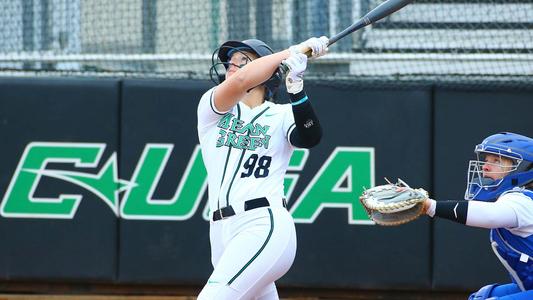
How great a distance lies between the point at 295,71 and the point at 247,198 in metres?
0.60

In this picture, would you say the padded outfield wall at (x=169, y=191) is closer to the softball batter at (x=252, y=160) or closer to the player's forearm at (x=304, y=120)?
the softball batter at (x=252, y=160)

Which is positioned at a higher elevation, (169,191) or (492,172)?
(492,172)

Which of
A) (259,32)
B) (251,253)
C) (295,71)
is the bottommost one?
(251,253)

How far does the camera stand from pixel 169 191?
6863 mm

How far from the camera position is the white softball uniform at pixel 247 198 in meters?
4.12

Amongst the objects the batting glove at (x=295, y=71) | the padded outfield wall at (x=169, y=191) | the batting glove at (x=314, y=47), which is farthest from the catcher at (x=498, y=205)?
the padded outfield wall at (x=169, y=191)

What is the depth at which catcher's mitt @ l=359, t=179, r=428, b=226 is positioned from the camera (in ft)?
12.8

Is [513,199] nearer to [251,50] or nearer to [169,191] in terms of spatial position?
[251,50]

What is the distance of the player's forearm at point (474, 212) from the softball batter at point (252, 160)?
0.64m

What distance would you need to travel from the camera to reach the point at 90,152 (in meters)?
6.86

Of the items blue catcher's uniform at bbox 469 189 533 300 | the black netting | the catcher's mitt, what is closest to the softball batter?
the catcher's mitt

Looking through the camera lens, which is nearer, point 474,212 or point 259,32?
point 474,212

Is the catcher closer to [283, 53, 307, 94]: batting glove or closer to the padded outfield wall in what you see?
[283, 53, 307, 94]: batting glove

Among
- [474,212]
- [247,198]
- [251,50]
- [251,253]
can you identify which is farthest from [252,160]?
[474,212]
